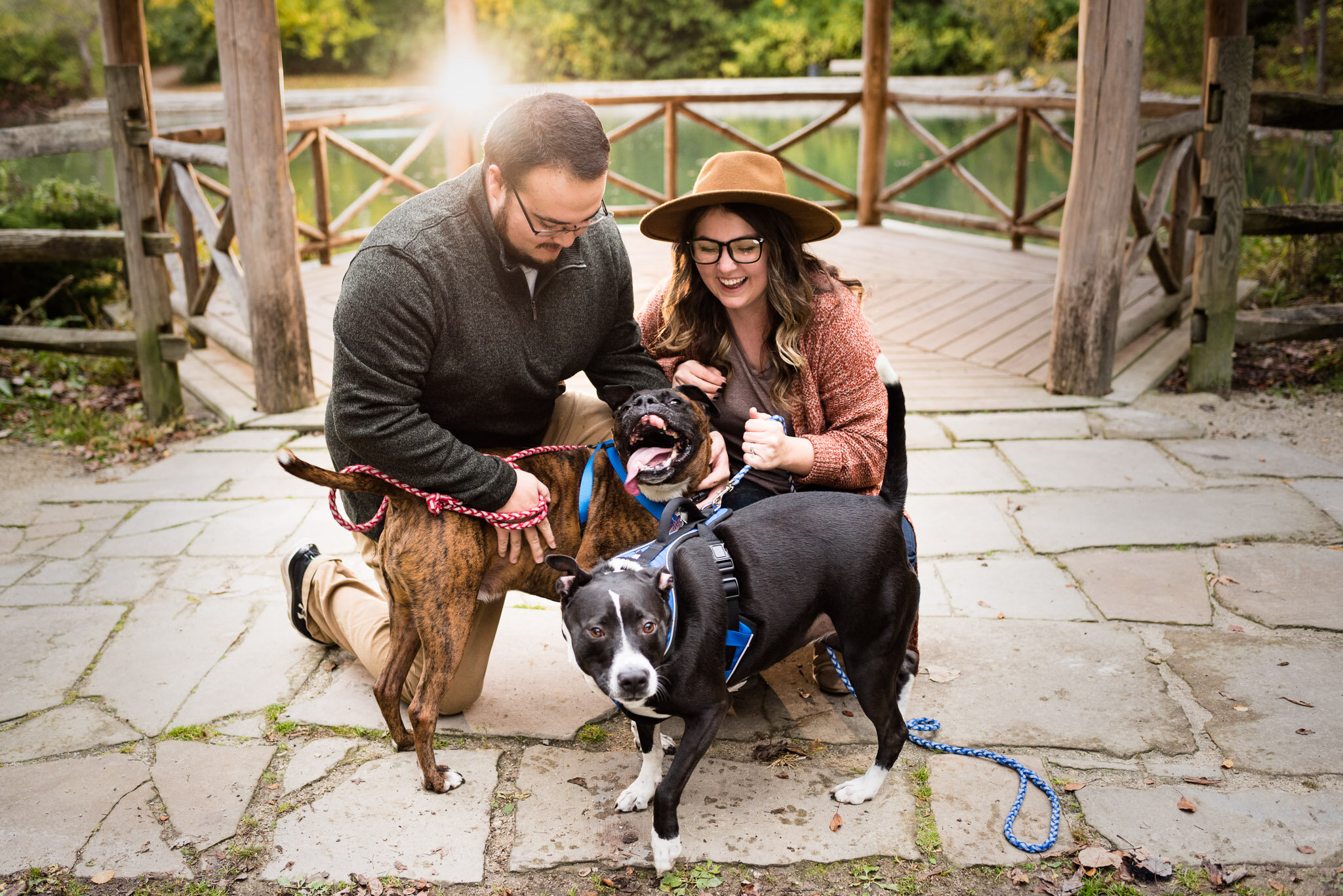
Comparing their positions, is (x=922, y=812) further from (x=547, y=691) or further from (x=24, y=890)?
(x=24, y=890)

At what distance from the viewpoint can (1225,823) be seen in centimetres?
234

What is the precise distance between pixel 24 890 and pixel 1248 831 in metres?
2.79

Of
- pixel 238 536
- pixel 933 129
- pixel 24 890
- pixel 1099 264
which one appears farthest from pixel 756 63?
pixel 24 890

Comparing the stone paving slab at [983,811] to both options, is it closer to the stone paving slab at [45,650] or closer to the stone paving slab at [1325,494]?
the stone paving slab at [1325,494]

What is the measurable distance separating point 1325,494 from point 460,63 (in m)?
6.15

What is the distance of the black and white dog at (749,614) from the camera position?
Answer: 6.81ft

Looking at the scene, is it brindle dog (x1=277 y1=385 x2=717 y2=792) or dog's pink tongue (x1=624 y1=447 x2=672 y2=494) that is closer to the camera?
brindle dog (x1=277 y1=385 x2=717 y2=792)

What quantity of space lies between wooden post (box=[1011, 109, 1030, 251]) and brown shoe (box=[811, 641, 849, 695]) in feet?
20.9

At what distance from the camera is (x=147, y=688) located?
9.71 feet

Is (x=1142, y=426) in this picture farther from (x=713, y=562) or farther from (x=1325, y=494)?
(x=713, y=562)

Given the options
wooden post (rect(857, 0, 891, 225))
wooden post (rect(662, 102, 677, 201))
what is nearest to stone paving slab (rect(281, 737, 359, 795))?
wooden post (rect(662, 102, 677, 201))

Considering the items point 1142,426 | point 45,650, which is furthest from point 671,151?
point 45,650

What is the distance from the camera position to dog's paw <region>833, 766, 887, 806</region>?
2.47 metres

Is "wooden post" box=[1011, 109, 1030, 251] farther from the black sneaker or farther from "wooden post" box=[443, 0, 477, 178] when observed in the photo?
the black sneaker
